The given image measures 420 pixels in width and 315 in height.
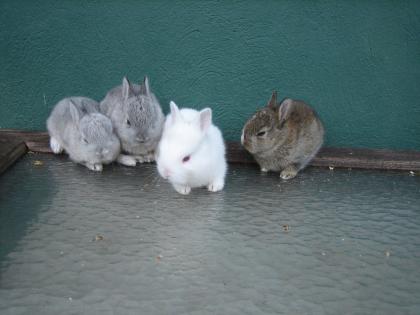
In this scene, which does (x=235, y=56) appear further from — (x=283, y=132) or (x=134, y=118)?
(x=134, y=118)

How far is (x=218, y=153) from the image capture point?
206cm

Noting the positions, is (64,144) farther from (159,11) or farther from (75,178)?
(159,11)

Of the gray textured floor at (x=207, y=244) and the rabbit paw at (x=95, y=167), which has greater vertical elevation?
the rabbit paw at (x=95, y=167)

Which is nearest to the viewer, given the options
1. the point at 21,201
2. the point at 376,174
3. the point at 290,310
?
the point at 290,310

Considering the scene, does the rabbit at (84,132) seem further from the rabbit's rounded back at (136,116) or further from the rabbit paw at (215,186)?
the rabbit paw at (215,186)

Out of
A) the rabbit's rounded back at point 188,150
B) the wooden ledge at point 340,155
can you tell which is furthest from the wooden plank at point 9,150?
the rabbit's rounded back at point 188,150

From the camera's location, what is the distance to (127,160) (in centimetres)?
240

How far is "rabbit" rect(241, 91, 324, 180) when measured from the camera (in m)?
2.23

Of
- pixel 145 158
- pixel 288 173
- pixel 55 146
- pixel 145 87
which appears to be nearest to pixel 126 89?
pixel 145 87

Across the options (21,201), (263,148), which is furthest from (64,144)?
(263,148)

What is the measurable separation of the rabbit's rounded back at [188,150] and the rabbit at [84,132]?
1.46 ft

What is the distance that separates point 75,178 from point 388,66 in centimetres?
188

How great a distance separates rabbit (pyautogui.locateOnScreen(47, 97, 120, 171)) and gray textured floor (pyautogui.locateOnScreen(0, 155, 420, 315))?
0.34ft

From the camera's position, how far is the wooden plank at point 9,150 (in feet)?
7.45
